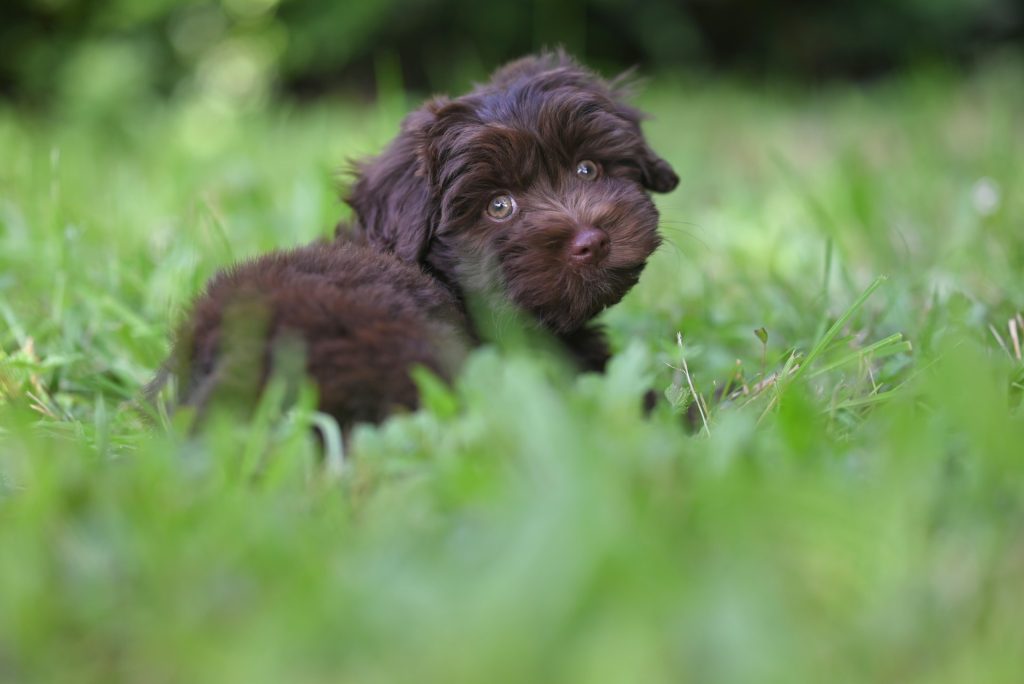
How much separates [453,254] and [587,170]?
1.68 ft

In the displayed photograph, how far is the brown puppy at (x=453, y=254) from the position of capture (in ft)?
6.40

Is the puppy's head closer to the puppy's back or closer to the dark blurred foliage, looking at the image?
the puppy's back

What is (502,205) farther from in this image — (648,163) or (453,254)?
(648,163)

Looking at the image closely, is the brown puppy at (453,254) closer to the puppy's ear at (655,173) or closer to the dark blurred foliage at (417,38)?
the puppy's ear at (655,173)

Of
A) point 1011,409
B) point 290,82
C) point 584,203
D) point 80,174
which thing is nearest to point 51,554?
point 584,203

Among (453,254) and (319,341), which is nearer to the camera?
(319,341)

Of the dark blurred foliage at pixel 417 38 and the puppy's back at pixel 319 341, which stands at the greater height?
the puppy's back at pixel 319 341

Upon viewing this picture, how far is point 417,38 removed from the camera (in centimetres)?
848

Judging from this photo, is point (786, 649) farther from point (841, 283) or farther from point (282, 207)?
point (282, 207)

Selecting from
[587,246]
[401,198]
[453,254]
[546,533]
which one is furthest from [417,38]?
[546,533]

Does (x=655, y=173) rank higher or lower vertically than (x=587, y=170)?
lower

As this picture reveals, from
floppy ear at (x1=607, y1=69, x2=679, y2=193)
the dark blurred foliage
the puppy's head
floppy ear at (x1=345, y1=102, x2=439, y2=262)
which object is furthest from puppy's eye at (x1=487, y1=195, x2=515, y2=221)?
the dark blurred foliage

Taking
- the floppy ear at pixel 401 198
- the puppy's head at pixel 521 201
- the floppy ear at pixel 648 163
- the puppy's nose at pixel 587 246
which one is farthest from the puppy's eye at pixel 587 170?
the floppy ear at pixel 401 198

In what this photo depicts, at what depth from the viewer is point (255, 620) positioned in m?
1.33
